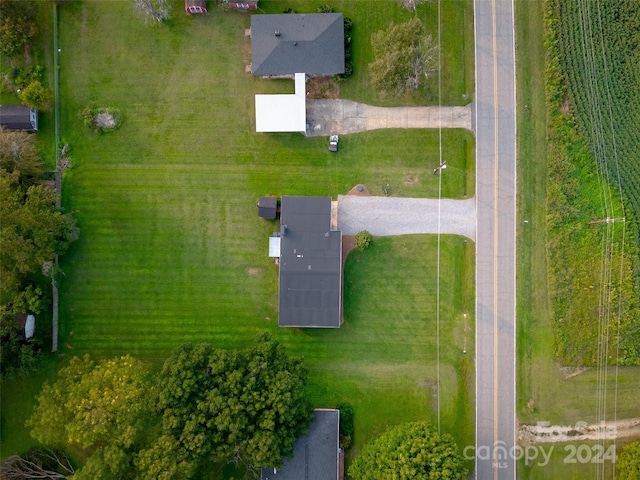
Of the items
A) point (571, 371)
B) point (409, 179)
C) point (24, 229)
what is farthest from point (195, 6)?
point (571, 371)

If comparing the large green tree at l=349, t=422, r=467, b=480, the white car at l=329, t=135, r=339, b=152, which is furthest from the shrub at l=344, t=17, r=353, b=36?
the large green tree at l=349, t=422, r=467, b=480

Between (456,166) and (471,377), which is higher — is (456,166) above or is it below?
above

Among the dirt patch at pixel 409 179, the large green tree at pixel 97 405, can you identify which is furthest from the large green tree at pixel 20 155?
the dirt patch at pixel 409 179

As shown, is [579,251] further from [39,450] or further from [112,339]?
[39,450]

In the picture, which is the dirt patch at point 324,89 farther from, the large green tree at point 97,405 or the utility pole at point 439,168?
the large green tree at point 97,405

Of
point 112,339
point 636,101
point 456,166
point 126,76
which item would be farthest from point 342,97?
point 112,339

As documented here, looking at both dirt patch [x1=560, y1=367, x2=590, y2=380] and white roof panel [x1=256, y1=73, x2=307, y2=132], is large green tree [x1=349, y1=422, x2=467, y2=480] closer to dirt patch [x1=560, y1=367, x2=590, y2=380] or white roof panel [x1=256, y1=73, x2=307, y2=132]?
dirt patch [x1=560, y1=367, x2=590, y2=380]

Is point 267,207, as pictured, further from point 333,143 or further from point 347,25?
point 347,25
